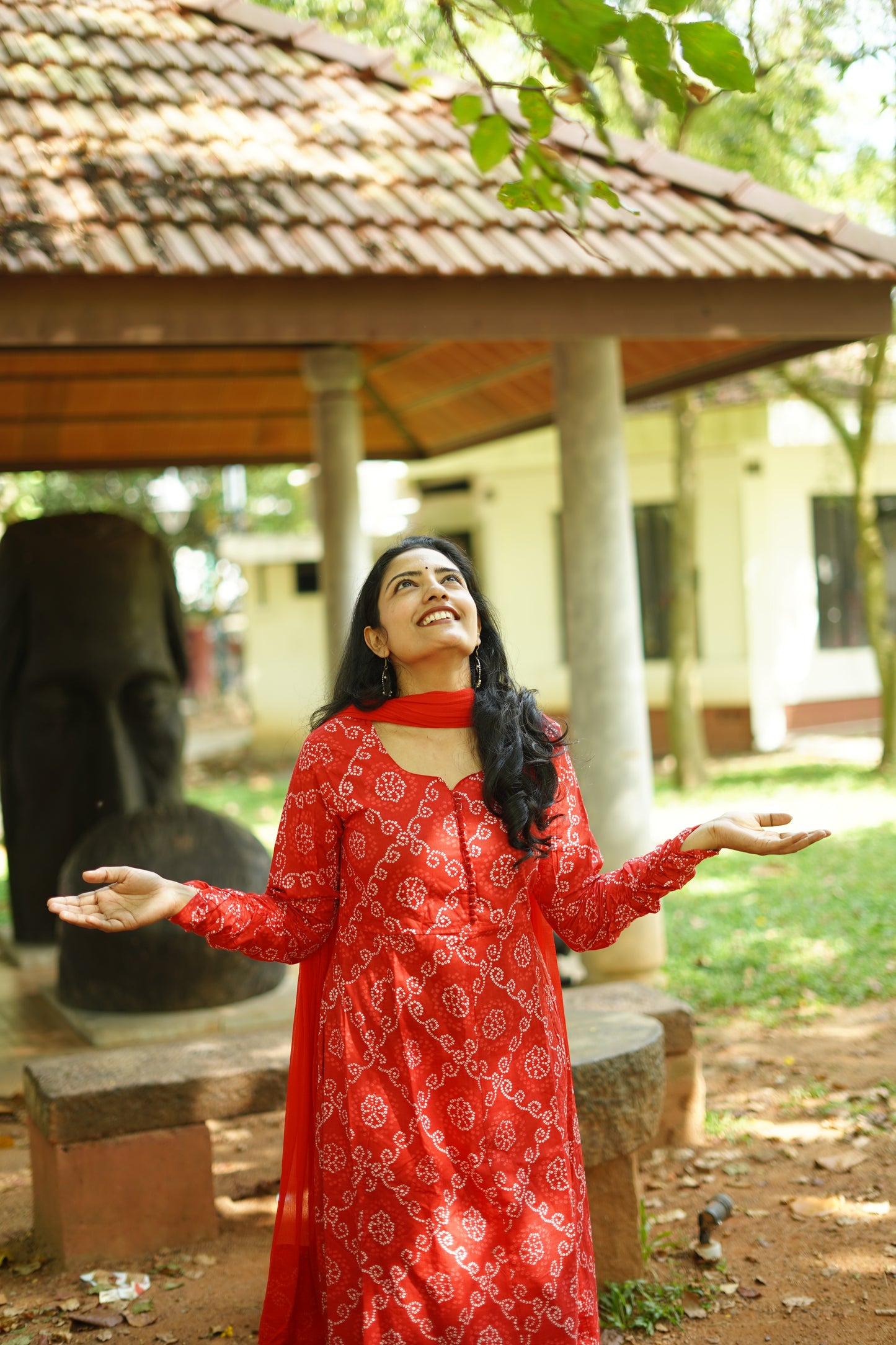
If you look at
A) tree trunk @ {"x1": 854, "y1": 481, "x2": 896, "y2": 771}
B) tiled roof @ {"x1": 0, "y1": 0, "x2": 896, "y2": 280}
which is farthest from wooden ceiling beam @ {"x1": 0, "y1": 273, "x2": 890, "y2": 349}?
tree trunk @ {"x1": 854, "y1": 481, "x2": 896, "y2": 771}

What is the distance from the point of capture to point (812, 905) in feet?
30.1

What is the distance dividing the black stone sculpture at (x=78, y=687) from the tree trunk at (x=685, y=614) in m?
7.27

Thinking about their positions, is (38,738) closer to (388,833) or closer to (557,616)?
(388,833)

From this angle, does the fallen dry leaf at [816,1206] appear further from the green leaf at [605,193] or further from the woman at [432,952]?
the green leaf at [605,193]

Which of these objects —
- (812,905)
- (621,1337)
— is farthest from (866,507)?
(621,1337)

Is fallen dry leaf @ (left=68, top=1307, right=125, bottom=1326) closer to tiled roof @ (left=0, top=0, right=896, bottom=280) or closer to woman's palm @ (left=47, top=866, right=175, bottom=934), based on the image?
woman's palm @ (left=47, top=866, right=175, bottom=934)

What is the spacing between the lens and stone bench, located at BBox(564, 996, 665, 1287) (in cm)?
375

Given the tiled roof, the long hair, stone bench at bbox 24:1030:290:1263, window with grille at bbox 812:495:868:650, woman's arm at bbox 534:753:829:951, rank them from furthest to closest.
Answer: window with grille at bbox 812:495:868:650 → the tiled roof → stone bench at bbox 24:1030:290:1263 → the long hair → woman's arm at bbox 534:753:829:951

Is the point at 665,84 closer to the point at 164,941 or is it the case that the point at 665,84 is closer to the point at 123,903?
the point at 123,903

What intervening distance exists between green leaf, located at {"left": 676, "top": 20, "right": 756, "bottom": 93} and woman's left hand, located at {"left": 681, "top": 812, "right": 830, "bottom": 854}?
1.48 metres

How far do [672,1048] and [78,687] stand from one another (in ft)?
13.6

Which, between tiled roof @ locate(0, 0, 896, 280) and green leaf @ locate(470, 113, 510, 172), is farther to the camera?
tiled roof @ locate(0, 0, 896, 280)

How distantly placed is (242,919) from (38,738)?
16.5 feet

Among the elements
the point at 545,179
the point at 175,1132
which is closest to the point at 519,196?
the point at 545,179
